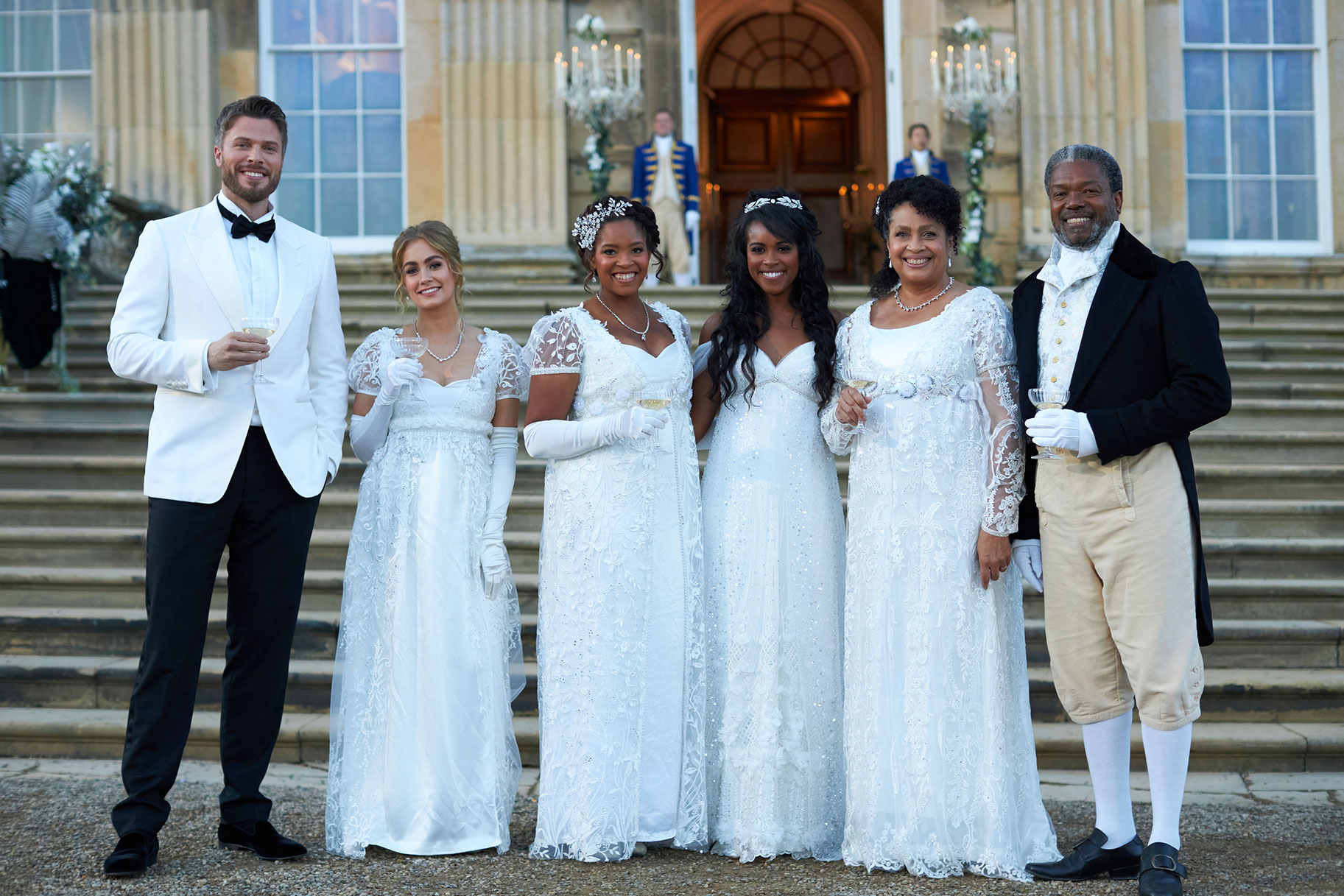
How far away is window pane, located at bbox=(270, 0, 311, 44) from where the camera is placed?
10.1 meters

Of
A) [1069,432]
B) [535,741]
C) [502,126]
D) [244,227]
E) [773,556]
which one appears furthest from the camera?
[502,126]

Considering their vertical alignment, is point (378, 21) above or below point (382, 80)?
above

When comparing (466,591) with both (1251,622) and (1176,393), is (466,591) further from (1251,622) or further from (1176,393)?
(1251,622)

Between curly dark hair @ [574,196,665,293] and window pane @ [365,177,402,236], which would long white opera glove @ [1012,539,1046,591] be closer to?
curly dark hair @ [574,196,665,293]

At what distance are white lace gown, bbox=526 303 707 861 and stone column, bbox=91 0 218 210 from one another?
7154 mm

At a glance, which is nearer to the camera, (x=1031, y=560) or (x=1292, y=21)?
(x=1031, y=560)

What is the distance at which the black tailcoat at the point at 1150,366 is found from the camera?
10.6 ft

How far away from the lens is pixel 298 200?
10258 mm

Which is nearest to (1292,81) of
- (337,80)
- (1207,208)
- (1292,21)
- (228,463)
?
(1292,21)

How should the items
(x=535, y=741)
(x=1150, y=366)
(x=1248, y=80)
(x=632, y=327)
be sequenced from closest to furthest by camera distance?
(x=1150, y=366) → (x=632, y=327) → (x=535, y=741) → (x=1248, y=80)

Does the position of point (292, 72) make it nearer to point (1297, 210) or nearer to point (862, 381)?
point (862, 381)

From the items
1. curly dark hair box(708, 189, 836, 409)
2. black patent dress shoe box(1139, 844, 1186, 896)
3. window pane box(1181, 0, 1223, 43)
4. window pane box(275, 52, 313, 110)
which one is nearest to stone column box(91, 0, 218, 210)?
window pane box(275, 52, 313, 110)

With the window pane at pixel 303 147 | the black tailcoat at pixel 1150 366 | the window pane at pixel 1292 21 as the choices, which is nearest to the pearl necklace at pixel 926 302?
the black tailcoat at pixel 1150 366

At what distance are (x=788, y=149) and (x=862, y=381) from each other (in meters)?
10.9
